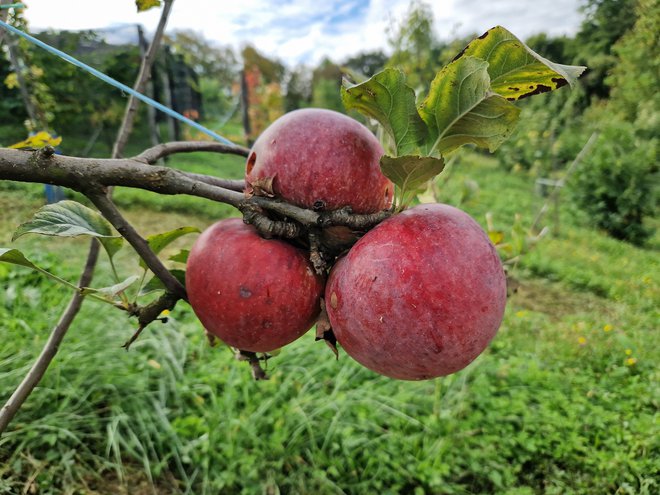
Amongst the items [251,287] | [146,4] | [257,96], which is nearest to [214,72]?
[257,96]

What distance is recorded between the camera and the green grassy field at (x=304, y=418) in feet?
7.58

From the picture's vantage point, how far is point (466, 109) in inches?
21.3

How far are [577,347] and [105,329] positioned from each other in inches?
137

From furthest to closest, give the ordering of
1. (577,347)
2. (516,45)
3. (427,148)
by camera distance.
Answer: (577,347) < (427,148) < (516,45)

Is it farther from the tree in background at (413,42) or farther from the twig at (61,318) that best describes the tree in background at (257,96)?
the twig at (61,318)

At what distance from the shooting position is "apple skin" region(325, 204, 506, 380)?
517mm

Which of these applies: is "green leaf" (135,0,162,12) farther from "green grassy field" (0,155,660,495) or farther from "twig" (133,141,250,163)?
"green grassy field" (0,155,660,495)

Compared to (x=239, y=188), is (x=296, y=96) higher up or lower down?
lower down

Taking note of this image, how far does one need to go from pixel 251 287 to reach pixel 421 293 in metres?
0.21

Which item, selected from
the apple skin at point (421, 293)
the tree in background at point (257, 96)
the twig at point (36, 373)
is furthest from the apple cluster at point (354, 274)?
the tree in background at point (257, 96)

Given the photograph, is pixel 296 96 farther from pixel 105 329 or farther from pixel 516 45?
pixel 516 45

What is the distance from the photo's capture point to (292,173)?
1.98 feet

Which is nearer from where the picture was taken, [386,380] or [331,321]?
[331,321]

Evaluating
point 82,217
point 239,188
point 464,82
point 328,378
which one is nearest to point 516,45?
point 464,82
